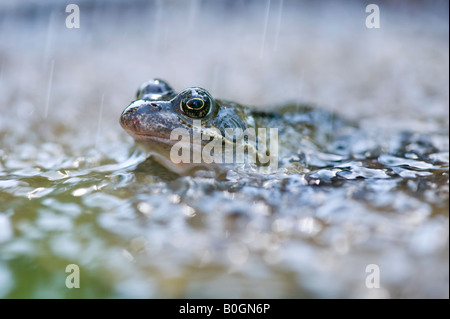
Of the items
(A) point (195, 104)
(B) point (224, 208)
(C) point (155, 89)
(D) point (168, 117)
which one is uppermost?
(C) point (155, 89)

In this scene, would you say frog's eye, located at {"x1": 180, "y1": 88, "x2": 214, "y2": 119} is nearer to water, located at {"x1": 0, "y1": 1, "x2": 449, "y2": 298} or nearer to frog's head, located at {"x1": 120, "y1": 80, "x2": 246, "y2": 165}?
frog's head, located at {"x1": 120, "y1": 80, "x2": 246, "y2": 165}

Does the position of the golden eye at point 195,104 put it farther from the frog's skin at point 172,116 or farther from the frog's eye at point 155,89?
the frog's eye at point 155,89

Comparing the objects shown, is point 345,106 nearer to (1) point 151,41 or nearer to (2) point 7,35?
(1) point 151,41

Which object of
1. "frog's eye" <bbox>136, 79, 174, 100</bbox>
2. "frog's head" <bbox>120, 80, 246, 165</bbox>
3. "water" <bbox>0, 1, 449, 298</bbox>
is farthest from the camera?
"frog's eye" <bbox>136, 79, 174, 100</bbox>

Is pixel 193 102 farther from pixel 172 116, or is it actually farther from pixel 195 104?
pixel 172 116

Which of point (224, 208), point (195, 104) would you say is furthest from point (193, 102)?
point (224, 208)

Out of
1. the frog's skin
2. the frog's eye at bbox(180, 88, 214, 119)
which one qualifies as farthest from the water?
the frog's eye at bbox(180, 88, 214, 119)

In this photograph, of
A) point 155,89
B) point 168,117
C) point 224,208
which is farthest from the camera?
point 155,89

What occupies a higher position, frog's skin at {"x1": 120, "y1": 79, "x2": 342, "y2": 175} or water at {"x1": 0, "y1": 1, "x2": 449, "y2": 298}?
frog's skin at {"x1": 120, "y1": 79, "x2": 342, "y2": 175}
